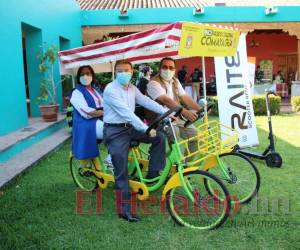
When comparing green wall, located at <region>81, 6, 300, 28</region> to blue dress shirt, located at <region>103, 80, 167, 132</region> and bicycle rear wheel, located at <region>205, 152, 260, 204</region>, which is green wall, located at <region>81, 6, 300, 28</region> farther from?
bicycle rear wheel, located at <region>205, 152, 260, 204</region>

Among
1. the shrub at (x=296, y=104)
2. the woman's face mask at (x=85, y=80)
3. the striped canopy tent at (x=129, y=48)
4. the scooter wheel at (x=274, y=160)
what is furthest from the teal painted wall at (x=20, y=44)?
the shrub at (x=296, y=104)

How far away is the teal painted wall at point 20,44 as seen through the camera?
7.79 metres

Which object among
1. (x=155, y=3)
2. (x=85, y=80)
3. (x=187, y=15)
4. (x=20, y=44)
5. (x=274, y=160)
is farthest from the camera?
(x=155, y=3)

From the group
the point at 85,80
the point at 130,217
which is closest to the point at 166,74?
the point at 85,80

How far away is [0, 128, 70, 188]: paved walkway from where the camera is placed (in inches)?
221

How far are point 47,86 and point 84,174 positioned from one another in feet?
19.1

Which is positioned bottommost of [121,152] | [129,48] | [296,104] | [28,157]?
[28,157]

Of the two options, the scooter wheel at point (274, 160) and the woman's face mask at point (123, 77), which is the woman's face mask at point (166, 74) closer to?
the woman's face mask at point (123, 77)

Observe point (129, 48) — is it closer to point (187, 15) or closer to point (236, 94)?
point (236, 94)

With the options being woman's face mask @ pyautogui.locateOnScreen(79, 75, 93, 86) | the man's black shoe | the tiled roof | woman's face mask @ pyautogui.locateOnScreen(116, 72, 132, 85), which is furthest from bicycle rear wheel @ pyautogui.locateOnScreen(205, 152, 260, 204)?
the tiled roof

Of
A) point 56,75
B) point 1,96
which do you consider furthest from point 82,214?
point 56,75

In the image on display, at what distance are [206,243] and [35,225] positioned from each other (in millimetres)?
1728

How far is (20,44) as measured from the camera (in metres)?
8.66

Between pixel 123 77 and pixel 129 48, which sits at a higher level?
pixel 129 48
